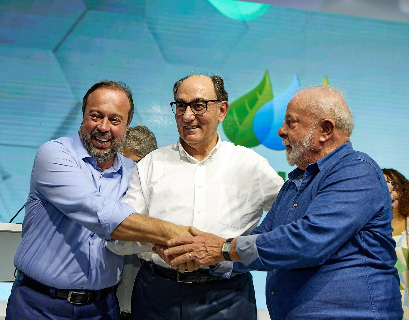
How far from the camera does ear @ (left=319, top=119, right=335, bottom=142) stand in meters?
1.74

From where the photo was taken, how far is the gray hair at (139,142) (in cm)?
278

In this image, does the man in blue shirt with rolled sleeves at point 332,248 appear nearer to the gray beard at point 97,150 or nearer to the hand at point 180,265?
the hand at point 180,265

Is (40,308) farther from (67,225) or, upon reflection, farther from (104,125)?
(104,125)

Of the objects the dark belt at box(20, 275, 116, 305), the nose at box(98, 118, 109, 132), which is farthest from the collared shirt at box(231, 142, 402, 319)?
the nose at box(98, 118, 109, 132)

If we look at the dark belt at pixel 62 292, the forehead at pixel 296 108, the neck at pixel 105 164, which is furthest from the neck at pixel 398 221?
the dark belt at pixel 62 292

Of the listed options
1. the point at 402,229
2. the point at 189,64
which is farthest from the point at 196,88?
the point at 189,64

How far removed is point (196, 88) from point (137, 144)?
0.85m

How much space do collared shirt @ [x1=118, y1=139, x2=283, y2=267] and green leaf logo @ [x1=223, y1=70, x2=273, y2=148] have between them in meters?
1.91

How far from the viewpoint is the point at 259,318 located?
304 centimetres

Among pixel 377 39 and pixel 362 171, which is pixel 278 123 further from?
pixel 362 171

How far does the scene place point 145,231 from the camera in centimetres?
180

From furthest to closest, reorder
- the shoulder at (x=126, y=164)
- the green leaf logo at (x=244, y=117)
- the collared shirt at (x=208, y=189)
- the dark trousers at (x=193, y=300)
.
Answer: the green leaf logo at (x=244, y=117)
the shoulder at (x=126, y=164)
the collared shirt at (x=208, y=189)
the dark trousers at (x=193, y=300)

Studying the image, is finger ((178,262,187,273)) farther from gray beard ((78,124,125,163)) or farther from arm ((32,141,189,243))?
gray beard ((78,124,125,163))

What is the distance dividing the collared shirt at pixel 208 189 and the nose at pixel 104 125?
0.87 feet
